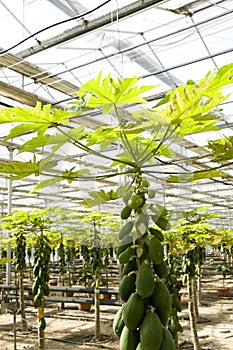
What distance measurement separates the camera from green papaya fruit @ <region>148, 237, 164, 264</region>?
1.27 metres

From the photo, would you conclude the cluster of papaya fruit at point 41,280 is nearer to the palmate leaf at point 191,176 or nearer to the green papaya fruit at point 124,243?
the green papaya fruit at point 124,243

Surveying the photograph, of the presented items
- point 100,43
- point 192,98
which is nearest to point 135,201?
point 192,98

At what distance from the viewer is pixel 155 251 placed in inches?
50.3

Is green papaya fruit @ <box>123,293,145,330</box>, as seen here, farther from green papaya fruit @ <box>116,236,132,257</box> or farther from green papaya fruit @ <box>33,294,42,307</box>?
green papaya fruit @ <box>33,294,42,307</box>

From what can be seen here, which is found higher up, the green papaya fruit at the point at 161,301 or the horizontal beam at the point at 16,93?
the horizontal beam at the point at 16,93

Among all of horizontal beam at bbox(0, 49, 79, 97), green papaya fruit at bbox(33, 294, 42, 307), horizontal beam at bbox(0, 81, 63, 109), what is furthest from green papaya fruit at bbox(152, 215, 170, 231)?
horizontal beam at bbox(0, 49, 79, 97)

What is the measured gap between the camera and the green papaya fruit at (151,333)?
1.19 m

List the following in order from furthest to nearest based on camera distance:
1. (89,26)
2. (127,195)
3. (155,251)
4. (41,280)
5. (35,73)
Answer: (35,73), (41,280), (89,26), (127,195), (155,251)

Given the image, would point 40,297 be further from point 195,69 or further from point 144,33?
point 195,69

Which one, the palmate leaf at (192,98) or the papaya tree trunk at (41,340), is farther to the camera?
the papaya tree trunk at (41,340)

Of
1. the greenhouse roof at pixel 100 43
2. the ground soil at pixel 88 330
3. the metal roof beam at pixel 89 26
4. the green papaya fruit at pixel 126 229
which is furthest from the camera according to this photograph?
the ground soil at pixel 88 330

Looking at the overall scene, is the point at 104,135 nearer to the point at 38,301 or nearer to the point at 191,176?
the point at 191,176

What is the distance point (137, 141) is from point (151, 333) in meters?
0.63

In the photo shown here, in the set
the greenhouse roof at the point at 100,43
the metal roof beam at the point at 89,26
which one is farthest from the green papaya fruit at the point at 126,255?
the metal roof beam at the point at 89,26
